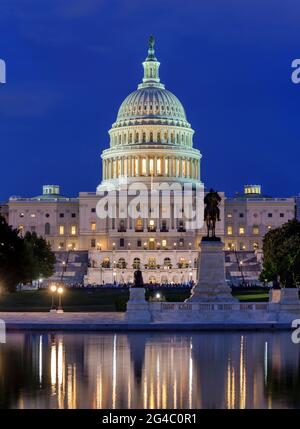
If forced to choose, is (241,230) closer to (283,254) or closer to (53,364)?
(283,254)

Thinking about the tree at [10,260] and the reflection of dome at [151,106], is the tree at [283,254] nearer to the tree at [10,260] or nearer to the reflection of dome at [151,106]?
the tree at [10,260]

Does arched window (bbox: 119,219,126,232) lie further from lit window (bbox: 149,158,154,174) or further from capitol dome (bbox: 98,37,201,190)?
lit window (bbox: 149,158,154,174)

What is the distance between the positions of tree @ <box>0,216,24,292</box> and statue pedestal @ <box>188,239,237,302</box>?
22.9 m

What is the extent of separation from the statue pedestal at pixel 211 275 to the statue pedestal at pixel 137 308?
17.8 feet

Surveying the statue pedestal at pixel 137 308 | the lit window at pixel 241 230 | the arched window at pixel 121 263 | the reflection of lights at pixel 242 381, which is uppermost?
the lit window at pixel 241 230

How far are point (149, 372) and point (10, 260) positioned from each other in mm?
49079

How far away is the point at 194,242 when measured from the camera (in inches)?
6821

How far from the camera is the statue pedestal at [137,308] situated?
58062 mm

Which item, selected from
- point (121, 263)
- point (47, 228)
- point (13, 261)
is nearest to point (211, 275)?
point (13, 261)

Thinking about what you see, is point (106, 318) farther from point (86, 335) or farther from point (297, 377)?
point (297, 377)

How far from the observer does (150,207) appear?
6973 inches

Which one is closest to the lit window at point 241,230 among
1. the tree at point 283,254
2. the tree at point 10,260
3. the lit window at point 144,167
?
the lit window at point 144,167
